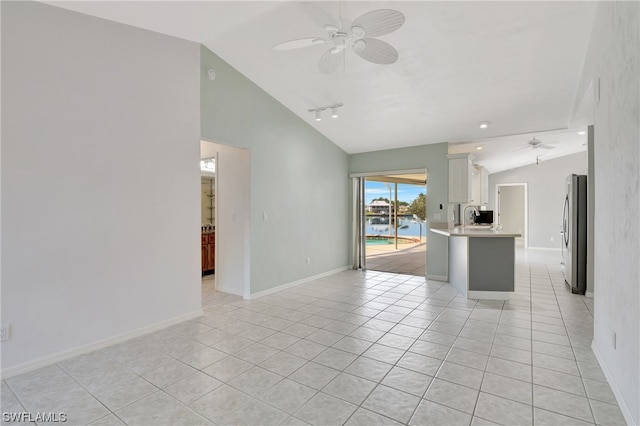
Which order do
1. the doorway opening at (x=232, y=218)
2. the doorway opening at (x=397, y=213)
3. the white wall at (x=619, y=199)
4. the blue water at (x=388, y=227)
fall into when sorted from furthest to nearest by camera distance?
the blue water at (x=388, y=227), the doorway opening at (x=397, y=213), the doorway opening at (x=232, y=218), the white wall at (x=619, y=199)

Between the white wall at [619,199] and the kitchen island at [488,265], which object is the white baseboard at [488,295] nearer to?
the kitchen island at [488,265]

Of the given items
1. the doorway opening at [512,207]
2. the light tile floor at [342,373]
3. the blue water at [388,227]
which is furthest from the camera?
the blue water at [388,227]

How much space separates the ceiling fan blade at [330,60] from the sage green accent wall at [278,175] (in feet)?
5.93

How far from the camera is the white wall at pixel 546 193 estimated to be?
940 centimetres

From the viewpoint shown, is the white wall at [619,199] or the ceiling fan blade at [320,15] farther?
the ceiling fan blade at [320,15]

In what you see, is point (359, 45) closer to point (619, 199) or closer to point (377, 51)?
point (377, 51)

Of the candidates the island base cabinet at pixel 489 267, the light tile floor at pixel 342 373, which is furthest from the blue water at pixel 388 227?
the light tile floor at pixel 342 373

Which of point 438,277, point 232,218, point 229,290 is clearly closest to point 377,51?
point 232,218

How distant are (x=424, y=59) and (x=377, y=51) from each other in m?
1.27

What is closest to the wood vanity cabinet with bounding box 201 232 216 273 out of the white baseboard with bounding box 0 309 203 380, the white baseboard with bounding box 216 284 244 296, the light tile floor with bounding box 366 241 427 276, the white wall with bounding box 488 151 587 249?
the white baseboard with bounding box 216 284 244 296

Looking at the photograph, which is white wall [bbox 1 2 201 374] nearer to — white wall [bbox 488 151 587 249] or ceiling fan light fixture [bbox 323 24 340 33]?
ceiling fan light fixture [bbox 323 24 340 33]

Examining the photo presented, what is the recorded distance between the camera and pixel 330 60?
9.02ft

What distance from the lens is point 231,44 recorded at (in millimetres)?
3705

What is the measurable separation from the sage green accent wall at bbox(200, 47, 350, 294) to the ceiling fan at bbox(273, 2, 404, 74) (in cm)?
181
